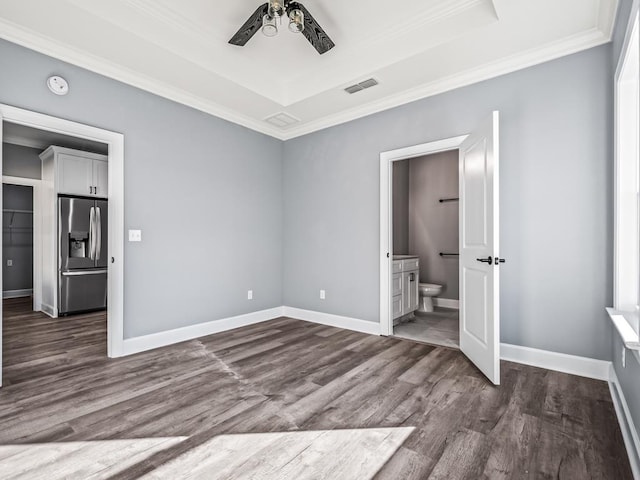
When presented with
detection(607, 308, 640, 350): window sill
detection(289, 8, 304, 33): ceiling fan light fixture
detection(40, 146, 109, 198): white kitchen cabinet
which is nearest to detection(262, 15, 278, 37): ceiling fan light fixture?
detection(289, 8, 304, 33): ceiling fan light fixture

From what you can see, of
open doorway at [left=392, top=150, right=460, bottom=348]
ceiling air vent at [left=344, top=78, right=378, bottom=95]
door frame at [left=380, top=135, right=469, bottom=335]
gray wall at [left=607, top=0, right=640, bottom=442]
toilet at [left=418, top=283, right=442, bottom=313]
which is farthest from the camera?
open doorway at [left=392, top=150, right=460, bottom=348]

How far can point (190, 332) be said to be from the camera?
367 cm

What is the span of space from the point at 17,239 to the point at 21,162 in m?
2.25

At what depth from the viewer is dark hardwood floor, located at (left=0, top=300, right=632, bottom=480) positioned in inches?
62.0

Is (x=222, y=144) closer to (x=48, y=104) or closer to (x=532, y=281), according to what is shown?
(x=48, y=104)

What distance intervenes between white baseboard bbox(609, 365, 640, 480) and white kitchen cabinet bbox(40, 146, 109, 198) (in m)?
6.51

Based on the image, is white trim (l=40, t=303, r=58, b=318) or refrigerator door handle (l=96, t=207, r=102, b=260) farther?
refrigerator door handle (l=96, t=207, r=102, b=260)

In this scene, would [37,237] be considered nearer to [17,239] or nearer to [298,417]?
[17,239]

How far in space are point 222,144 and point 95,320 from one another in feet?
10.3

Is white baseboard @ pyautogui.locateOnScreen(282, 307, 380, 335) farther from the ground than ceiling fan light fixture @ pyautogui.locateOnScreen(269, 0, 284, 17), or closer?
closer

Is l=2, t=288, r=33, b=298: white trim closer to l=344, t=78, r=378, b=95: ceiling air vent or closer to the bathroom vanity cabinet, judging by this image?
the bathroom vanity cabinet

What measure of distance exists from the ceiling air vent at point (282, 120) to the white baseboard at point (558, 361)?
3503mm

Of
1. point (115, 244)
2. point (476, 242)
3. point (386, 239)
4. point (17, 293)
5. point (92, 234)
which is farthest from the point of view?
point (17, 293)

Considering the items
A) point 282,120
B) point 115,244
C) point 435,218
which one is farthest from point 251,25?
point 435,218
